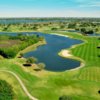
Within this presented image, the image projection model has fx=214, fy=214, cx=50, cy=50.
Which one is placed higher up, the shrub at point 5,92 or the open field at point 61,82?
the shrub at point 5,92

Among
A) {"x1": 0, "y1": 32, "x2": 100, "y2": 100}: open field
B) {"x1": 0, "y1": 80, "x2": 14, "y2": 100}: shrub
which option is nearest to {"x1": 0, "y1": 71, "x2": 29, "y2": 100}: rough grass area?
{"x1": 0, "y1": 32, "x2": 100, "y2": 100}: open field

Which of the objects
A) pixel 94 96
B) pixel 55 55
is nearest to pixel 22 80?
pixel 94 96

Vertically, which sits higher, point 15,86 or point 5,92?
point 5,92

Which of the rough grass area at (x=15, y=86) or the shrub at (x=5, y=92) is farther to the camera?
the rough grass area at (x=15, y=86)

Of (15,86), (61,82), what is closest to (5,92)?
(15,86)

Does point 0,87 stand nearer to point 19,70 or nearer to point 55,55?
point 19,70

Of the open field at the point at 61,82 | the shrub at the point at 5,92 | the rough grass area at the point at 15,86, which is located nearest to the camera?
the shrub at the point at 5,92

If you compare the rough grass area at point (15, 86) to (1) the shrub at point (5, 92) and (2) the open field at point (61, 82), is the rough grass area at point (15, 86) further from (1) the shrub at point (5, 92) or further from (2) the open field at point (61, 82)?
(1) the shrub at point (5, 92)

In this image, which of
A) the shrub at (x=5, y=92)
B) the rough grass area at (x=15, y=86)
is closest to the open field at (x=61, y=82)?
the rough grass area at (x=15, y=86)

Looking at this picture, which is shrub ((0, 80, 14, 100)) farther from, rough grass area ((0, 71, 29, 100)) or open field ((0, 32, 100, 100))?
open field ((0, 32, 100, 100))

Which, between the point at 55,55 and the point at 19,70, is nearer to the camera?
the point at 19,70

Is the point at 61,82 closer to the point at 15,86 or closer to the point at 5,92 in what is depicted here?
the point at 15,86
